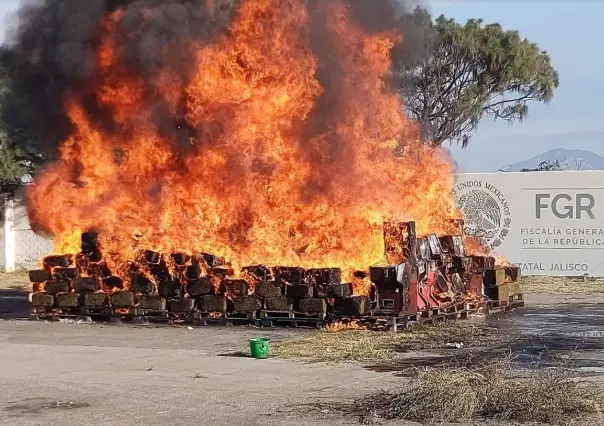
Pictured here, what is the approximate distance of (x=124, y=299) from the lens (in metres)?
17.6

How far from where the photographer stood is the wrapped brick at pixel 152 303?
1725 centimetres

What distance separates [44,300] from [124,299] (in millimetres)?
1686

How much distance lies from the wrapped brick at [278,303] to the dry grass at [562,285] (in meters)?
9.62

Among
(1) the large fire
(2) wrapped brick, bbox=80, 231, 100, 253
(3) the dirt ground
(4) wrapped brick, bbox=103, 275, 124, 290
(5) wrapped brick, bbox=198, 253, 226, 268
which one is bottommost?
(3) the dirt ground

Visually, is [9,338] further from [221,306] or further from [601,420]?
[601,420]

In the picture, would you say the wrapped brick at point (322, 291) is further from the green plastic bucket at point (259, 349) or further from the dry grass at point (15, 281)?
the dry grass at point (15, 281)

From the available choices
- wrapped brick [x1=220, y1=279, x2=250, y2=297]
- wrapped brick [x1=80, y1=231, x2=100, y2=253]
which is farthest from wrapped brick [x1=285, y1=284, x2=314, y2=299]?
wrapped brick [x1=80, y1=231, x2=100, y2=253]

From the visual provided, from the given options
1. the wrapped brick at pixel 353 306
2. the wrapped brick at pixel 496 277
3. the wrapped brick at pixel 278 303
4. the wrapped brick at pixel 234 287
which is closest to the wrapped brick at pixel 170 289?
the wrapped brick at pixel 234 287

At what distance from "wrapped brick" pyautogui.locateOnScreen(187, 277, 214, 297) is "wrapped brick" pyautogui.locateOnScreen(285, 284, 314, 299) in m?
1.45

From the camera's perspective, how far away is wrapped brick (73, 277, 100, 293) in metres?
17.8

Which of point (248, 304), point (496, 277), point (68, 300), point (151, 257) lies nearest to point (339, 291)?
point (248, 304)

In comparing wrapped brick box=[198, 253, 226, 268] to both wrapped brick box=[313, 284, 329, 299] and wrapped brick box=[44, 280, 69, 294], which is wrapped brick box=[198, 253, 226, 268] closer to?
wrapped brick box=[313, 284, 329, 299]

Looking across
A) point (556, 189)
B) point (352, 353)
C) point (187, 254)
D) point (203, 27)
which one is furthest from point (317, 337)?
point (556, 189)

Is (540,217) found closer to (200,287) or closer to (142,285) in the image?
(200,287)
